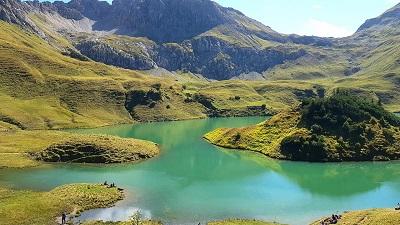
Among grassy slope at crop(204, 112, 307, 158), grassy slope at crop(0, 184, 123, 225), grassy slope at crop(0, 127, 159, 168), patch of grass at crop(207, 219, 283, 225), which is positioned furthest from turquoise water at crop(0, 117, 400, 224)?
grassy slope at crop(204, 112, 307, 158)

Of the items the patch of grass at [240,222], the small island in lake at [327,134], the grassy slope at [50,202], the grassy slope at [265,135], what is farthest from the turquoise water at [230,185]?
the grassy slope at [265,135]

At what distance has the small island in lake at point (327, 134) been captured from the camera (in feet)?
426

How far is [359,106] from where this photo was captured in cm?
14700

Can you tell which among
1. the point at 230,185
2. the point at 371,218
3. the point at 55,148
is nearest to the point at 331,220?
the point at 371,218

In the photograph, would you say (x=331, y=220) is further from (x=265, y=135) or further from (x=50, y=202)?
(x=265, y=135)

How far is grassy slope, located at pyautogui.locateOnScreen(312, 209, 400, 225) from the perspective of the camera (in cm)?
6206

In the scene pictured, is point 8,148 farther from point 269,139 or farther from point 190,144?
point 269,139

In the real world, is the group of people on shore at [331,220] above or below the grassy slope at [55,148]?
above

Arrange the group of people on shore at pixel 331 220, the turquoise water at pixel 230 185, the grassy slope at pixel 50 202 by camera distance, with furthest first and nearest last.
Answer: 1. the turquoise water at pixel 230 185
2. the grassy slope at pixel 50 202
3. the group of people on shore at pixel 331 220

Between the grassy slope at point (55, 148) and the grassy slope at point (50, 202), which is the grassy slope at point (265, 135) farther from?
the grassy slope at point (50, 202)

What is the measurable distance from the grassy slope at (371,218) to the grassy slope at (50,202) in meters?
38.4

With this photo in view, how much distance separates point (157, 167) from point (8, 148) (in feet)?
154

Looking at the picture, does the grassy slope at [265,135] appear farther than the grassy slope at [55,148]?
Yes

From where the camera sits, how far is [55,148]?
128125mm
